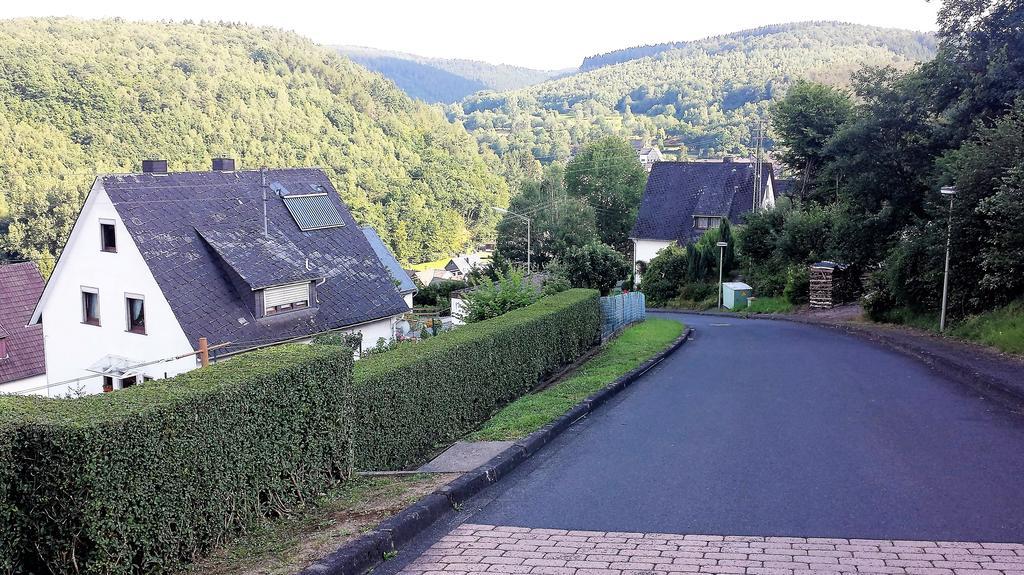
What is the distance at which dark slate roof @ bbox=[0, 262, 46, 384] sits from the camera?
27656mm

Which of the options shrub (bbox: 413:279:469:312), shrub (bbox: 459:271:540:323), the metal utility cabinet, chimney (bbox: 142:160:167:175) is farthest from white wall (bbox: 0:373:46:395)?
the metal utility cabinet

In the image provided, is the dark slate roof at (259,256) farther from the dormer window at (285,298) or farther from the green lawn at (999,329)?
the green lawn at (999,329)

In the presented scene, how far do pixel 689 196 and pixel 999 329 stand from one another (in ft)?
139

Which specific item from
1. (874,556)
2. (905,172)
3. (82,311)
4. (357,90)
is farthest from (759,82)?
(874,556)

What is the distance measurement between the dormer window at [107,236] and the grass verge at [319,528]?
17693 millimetres

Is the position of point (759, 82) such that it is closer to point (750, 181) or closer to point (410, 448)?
point (750, 181)

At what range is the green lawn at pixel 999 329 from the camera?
18.3 m

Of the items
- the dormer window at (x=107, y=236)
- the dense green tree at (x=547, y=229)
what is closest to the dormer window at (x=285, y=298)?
the dormer window at (x=107, y=236)

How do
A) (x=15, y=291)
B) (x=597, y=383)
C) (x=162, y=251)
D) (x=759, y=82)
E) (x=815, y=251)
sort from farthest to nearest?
(x=759, y=82) < (x=815, y=251) < (x=15, y=291) < (x=162, y=251) < (x=597, y=383)

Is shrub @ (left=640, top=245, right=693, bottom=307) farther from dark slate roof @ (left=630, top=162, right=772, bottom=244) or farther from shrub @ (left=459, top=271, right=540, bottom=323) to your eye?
shrub @ (left=459, top=271, right=540, bottom=323)

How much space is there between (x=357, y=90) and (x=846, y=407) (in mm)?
124084

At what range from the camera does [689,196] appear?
201 ft

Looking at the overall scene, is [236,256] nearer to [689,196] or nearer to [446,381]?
[446,381]

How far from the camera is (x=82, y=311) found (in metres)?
24.0
